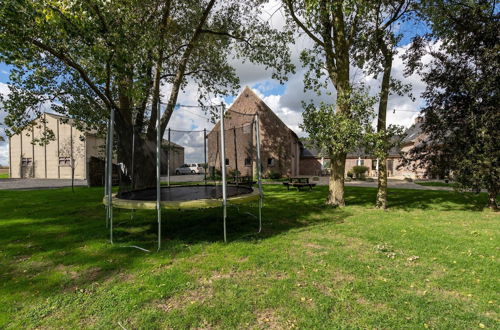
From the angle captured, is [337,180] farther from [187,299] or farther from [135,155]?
[187,299]

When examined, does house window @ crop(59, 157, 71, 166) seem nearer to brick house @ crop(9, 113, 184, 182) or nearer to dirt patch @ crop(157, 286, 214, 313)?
brick house @ crop(9, 113, 184, 182)

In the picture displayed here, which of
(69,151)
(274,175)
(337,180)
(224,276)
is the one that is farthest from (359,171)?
(69,151)

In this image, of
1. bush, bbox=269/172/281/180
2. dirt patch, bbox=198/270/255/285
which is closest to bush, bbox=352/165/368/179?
bush, bbox=269/172/281/180

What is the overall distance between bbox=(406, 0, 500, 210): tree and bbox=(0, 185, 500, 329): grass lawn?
253 cm

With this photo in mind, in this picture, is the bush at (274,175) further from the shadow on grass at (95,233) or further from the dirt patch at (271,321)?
the dirt patch at (271,321)

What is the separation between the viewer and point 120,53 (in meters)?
6.65

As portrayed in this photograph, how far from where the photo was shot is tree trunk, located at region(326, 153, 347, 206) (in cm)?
988

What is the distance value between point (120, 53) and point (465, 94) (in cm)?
1151

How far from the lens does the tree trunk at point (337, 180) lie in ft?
32.4

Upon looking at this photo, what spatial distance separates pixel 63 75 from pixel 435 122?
14479 millimetres

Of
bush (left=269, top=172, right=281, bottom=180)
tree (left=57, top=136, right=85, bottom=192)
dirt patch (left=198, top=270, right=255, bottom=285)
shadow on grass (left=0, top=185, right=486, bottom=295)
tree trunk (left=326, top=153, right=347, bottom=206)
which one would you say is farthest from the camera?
bush (left=269, top=172, right=281, bottom=180)

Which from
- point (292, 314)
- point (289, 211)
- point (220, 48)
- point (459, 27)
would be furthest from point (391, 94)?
point (292, 314)

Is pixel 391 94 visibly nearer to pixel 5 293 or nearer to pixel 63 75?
pixel 5 293

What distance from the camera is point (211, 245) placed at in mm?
5402
